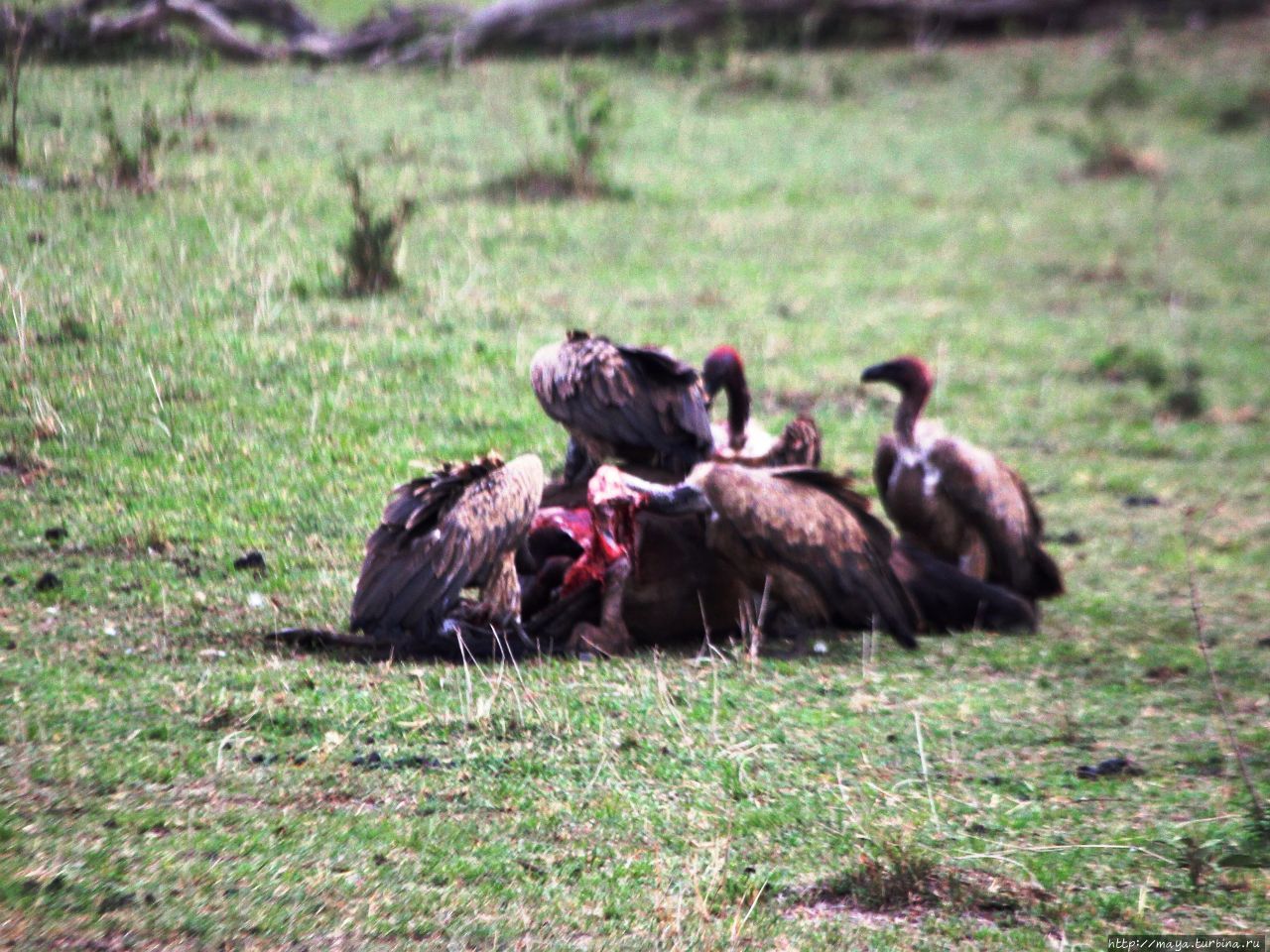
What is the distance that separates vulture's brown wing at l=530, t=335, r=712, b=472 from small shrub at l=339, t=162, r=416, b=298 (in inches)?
55.7

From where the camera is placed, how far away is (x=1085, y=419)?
9703mm

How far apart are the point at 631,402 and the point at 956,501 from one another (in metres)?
1.65

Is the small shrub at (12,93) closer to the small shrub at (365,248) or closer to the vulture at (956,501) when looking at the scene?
the small shrub at (365,248)

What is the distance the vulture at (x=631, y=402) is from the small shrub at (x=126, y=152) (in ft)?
5.93

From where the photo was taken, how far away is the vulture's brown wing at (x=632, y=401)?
6.44 metres

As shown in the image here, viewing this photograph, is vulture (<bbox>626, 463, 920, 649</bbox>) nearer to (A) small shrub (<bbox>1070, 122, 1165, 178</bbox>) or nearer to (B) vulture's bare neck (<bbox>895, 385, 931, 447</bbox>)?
(B) vulture's bare neck (<bbox>895, 385, 931, 447</bbox>)

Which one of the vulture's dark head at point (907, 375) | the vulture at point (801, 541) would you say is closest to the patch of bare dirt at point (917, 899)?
the vulture at point (801, 541)

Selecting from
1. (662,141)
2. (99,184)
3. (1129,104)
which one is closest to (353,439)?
(99,184)

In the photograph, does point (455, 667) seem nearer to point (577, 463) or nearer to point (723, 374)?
point (577, 463)

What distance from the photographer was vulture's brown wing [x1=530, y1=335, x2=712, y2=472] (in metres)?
6.44

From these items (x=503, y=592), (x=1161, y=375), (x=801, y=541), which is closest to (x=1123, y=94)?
(x=1161, y=375)

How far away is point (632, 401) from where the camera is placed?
644cm

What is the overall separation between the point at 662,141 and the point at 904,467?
759cm

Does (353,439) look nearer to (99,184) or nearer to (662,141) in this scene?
(99,184)
